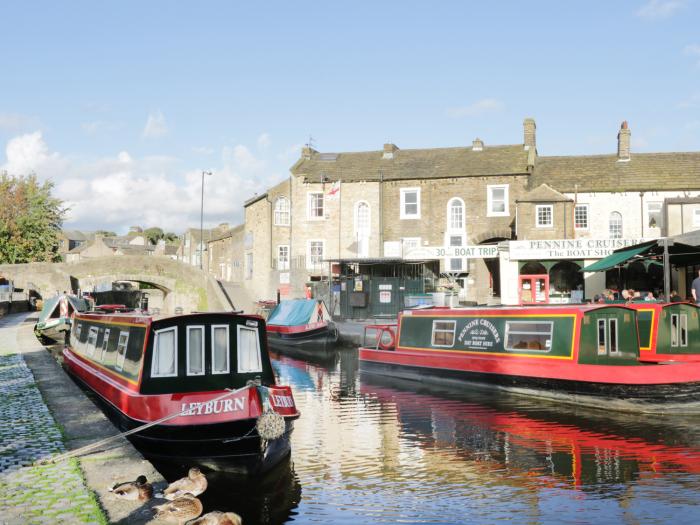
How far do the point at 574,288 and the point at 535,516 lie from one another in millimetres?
28238

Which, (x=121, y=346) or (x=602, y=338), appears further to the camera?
(x=602, y=338)

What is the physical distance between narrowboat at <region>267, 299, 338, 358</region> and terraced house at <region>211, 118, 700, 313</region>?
175 inches

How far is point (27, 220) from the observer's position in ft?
155

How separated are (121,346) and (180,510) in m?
6.78

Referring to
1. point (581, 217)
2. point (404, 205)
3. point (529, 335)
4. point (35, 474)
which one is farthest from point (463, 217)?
point (35, 474)

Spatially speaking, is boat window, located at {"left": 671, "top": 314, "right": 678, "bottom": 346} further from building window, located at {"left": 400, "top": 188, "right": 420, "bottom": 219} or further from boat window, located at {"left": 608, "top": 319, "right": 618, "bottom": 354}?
building window, located at {"left": 400, "top": 188, "right": 420, "bottom": 219}

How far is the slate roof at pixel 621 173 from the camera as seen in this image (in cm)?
3494

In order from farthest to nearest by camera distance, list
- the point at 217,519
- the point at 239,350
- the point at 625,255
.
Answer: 1. the point at 625,255
2. the point at 239,350
3. the point at 217,519

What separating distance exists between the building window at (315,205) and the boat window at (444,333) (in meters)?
22.8

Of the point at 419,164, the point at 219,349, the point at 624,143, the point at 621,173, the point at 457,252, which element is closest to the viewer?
the point at 219,349

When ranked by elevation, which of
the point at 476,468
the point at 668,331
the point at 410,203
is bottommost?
the point at 476,468

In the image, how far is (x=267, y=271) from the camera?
141ft

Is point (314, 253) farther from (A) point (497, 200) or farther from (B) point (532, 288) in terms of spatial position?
(B) point (532, 288)

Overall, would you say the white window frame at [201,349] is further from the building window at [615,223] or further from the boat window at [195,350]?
the building window at [615,223]
